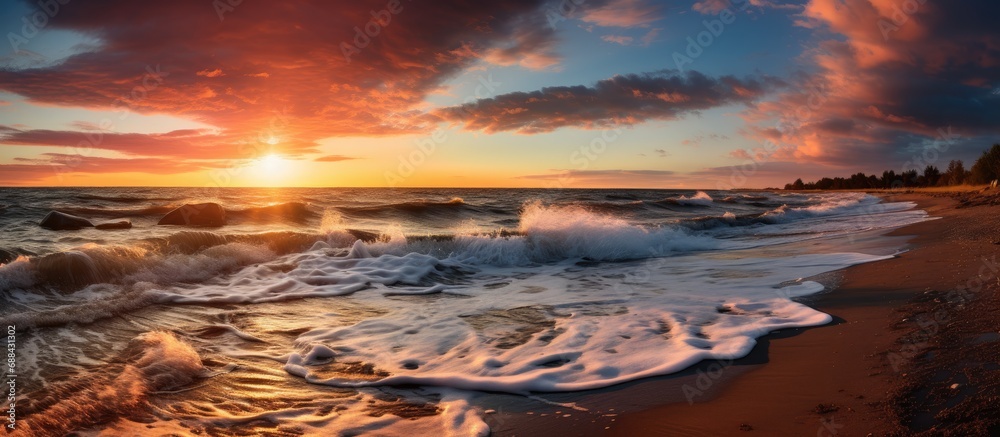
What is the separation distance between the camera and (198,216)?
17125mm

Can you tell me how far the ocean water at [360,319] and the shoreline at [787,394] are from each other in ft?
0.89

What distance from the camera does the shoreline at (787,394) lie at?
3.14 meters

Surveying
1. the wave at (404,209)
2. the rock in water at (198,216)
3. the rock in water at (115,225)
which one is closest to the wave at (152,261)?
the rock in water at (198,216)

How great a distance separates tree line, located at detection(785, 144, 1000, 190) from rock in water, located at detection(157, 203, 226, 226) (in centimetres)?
4913

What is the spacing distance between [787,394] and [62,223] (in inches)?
719

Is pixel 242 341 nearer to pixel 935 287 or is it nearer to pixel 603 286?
pixel 603 286

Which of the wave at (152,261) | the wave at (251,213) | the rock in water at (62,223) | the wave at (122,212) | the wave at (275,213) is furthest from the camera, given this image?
the wave at (122,212)

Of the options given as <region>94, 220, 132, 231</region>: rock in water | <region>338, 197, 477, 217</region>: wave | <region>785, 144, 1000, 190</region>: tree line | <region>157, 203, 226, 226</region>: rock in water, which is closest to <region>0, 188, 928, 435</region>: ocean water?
<region>94, 220, 132, 231</region>: rock in water

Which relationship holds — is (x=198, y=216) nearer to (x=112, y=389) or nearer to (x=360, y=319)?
(x=360, y=319)

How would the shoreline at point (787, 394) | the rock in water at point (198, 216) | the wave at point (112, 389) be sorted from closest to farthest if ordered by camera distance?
1. the shoreline at point (787, 394)
2. the wave at point (112, 389)
3. the rock in water at point (198, 216)

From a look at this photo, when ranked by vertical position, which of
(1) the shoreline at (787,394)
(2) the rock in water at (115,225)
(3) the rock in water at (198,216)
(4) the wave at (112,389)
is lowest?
(4) the wave at (112,389)

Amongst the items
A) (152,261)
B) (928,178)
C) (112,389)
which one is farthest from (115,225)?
(928,178)

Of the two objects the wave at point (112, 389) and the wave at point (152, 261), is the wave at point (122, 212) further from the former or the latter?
the wave at point (112, 389)

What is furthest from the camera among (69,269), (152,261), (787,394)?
(152,261)
